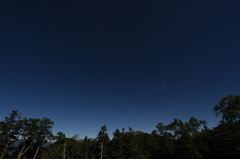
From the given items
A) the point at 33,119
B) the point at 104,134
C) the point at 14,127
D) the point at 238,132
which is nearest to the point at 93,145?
the point at 104,134

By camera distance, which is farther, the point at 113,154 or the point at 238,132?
the point at 113,154

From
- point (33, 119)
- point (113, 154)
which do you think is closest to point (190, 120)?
point (113, 154)

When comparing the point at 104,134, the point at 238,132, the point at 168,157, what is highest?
the point at 104,134

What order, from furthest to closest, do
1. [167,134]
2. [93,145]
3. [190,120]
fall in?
[93,145] → [167,134] → [190,120]

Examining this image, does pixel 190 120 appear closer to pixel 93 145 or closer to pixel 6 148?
pixel 93 145

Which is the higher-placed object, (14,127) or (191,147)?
(14,127)

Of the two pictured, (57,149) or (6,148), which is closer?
(6,148)

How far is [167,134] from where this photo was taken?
3919 centimetres

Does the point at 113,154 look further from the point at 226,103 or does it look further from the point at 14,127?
the point at 226,103

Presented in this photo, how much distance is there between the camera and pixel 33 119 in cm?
4050

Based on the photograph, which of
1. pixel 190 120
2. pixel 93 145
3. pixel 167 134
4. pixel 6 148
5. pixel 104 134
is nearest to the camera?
pixel 6 148

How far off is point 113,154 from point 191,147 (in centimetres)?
2551

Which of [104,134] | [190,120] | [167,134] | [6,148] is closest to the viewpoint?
[6,148]

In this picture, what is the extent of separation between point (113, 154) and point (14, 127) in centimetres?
3313
